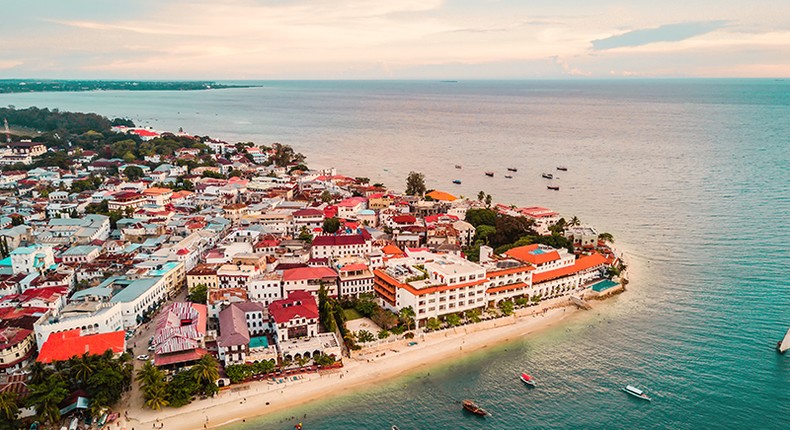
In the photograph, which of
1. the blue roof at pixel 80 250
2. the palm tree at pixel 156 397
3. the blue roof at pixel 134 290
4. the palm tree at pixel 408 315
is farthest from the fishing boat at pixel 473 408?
the blue roof at pixel 80 250

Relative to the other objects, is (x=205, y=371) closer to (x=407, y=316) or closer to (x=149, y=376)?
(x=149, y=376)

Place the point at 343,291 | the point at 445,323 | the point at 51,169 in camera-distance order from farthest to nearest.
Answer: the point at 51,169
the point at 343,291
the point at 445,323

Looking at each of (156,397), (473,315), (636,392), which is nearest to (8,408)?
(156,397)

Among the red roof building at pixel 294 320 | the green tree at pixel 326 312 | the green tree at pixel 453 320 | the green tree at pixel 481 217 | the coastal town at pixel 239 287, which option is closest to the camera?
the coastal town at pixel 239 287

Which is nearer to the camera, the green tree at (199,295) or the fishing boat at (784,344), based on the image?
the fishing boat at (784,344)

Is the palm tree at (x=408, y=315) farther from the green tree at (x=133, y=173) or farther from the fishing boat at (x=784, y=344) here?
the green tree at (x=133, y=173)

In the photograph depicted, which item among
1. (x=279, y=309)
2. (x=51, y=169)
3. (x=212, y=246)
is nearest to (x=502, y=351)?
(x=279, y=309)

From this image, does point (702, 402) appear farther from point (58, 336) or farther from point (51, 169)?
point (51, 169)
